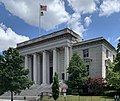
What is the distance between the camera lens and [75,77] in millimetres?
54781

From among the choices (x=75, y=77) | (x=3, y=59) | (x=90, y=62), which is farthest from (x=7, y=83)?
(x=90, y=62)

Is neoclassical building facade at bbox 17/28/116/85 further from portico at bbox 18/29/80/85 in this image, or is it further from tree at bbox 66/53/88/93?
tree at bbox 66/53/88/93

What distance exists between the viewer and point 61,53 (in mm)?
66812

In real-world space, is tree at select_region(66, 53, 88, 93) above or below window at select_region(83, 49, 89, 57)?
below

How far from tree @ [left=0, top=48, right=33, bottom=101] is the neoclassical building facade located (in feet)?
71.2

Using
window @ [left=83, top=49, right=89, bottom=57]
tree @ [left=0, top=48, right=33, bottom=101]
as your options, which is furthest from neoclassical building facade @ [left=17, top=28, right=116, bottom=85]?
tree @ [left=0, top=48, right=33, bottom=101]

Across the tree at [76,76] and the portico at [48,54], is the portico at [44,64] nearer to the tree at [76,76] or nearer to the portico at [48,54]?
the portico at [48,54]

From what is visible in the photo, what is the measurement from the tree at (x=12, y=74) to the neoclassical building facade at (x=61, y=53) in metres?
21.7

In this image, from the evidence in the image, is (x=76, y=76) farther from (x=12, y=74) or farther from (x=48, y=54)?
(x=12, y=74)

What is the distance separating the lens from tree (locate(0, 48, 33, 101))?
4062cm

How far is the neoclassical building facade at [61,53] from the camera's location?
6034 centimetres

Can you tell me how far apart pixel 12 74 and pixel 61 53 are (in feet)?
88.5

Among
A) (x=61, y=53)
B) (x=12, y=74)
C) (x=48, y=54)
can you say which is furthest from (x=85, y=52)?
(x=12, y=74)

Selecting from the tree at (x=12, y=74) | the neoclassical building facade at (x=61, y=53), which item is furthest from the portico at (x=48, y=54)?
the tree at (x=12, y=74)
